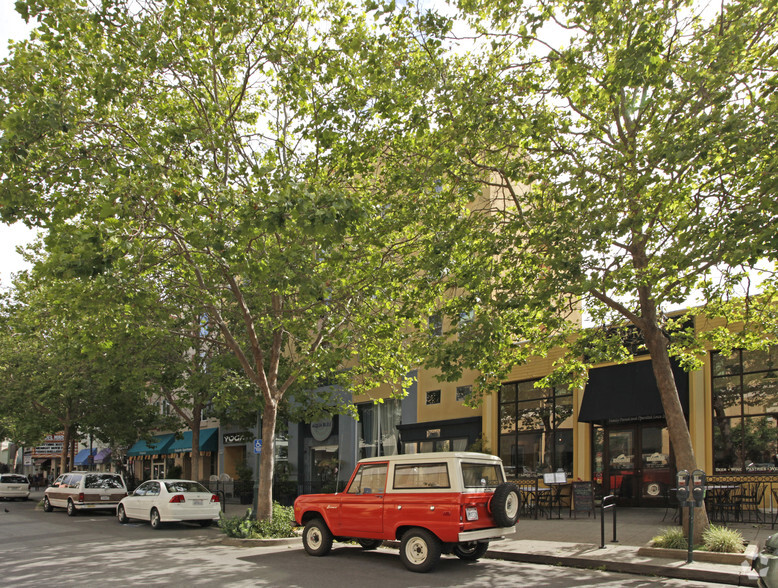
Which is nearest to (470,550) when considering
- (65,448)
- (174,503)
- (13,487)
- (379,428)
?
(174,503)

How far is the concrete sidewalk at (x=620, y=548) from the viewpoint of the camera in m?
9.85

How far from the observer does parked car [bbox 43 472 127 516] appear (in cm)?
2395

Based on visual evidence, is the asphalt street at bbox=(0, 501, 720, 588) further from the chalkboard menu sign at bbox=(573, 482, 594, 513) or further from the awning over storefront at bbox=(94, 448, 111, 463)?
the awning over storefront at bbox=(94, 448, 111, 463)

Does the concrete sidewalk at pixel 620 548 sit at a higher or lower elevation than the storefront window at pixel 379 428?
lower

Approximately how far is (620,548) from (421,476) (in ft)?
13.4

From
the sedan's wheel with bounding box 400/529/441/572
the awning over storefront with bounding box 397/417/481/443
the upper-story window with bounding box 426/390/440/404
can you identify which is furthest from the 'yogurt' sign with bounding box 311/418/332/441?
the sedan's wheel with bounding box 400/529/441/572

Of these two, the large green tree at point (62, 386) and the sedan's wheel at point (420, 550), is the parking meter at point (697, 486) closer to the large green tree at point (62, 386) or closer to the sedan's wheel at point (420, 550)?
the sedan's wheel at point (420, 550)

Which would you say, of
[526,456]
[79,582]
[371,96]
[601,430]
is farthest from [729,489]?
[79,582]

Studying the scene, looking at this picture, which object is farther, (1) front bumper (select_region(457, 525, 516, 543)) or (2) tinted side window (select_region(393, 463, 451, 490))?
(2) tinted side window (select_region(393, 463, 451, 490))

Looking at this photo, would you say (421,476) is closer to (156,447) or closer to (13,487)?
(156,447)

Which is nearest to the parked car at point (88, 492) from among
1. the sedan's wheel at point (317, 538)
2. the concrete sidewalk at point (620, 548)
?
the sedan's wheel at point (317, 538)

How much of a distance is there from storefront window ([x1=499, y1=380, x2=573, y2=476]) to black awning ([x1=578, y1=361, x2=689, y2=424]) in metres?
1.48

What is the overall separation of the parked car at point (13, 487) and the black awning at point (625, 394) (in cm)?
3140

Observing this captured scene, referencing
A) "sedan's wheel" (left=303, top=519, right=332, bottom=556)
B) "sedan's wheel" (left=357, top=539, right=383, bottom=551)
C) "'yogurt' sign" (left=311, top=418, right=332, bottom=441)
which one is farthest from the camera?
"'yogurt' sign" (left=311, top=418, right=332, bottom=441)
